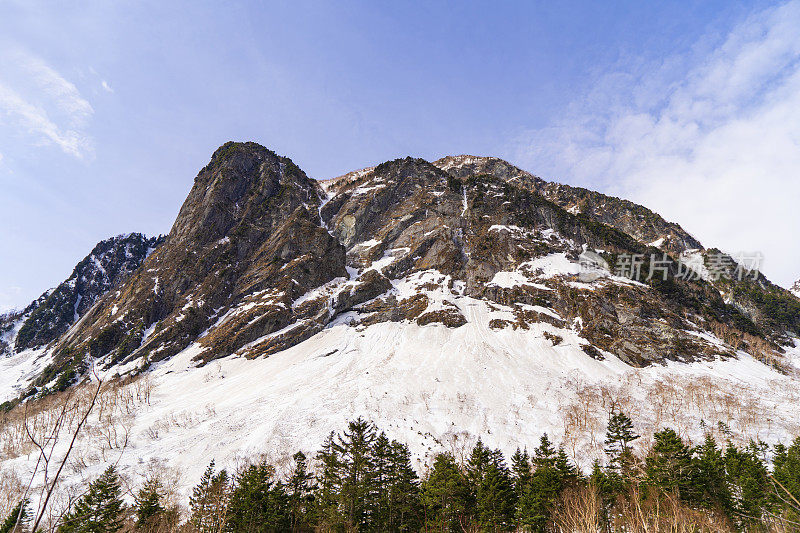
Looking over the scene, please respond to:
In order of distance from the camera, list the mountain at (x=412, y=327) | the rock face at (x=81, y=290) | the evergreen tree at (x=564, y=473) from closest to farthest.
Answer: the evergreen tree at (x=564, y=473), the mountain at (x=412, y=327), the rock face at (x=81, y=290)

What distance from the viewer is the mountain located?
45.9 meters

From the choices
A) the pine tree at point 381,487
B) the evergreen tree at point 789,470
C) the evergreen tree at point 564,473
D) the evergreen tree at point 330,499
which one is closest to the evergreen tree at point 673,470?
the evergreen tree at point 789,470

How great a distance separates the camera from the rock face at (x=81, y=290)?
13488 centimetres

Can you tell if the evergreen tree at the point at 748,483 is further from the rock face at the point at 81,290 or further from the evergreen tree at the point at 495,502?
the rock face at the point at 81,290

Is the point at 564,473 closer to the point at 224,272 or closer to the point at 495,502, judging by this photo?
the point at 495,502

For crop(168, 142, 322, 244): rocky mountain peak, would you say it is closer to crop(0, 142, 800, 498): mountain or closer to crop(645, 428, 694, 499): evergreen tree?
crop(0, 142, 800, 498): mountain

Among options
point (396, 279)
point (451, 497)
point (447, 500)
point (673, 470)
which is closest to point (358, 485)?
point (447, 500)

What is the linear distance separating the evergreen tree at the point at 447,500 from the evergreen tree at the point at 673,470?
13796 millimetres

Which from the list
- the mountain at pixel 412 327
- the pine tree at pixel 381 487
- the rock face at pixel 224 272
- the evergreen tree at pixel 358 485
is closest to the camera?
the evergreen tree at pixel 358 485

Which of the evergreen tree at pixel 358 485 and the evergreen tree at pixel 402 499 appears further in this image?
the evergreen tree at pixel 402 499

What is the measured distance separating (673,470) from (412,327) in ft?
177

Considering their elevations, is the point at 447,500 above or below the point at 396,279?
below

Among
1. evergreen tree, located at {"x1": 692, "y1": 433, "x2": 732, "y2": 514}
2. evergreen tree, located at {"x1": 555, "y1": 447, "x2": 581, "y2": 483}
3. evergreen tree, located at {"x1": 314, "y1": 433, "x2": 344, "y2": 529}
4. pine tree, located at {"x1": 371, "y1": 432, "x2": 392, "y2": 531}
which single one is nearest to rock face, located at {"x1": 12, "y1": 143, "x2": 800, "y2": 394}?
evergreen tree, located at {"x1": 692, "y1": 433, "x2": 732, "y2": 514}

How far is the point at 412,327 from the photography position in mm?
76938
